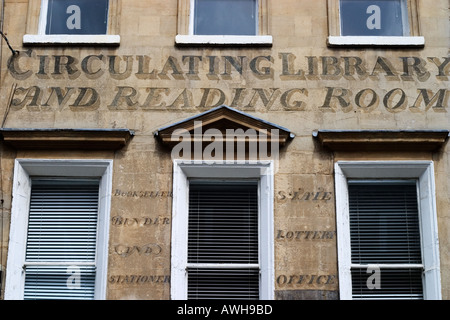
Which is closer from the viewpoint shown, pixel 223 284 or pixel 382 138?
pixel 223 284

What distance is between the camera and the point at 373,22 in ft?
44.9

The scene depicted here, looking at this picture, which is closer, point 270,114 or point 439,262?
point 439,262

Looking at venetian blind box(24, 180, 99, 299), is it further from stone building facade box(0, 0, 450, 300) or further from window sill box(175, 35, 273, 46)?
window sill box(175, 35, 273, 46)

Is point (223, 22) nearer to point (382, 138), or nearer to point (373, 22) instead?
point (373, 22)

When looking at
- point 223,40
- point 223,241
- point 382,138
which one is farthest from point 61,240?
point 382,138

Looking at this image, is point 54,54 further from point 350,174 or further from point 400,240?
point 400,240

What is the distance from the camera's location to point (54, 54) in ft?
43.4

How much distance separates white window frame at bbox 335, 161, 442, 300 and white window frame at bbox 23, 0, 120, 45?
378cm

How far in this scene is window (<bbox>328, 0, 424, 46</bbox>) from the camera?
13.2m

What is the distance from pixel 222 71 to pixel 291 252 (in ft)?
9.23

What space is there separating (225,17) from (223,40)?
2.14ft
